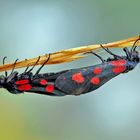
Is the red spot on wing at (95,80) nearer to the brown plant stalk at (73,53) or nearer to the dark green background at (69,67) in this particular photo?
the brown plant stalk at (73,53)

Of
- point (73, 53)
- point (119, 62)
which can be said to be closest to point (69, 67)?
Answer: point (119, 62)

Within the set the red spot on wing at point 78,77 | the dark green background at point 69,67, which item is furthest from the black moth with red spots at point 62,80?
the dark green background at point 69,67

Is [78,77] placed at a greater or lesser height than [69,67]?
lesser

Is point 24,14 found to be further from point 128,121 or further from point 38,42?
point 128,121

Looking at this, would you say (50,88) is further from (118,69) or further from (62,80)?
(118,69)

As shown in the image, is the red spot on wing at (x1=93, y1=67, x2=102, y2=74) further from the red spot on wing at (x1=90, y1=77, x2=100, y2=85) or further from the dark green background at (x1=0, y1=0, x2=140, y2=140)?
the dark green background at (x1=0, y1=0, x2=140, y2=140)

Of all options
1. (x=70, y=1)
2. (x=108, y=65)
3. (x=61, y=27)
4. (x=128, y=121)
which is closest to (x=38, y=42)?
(x=61, y=27)
